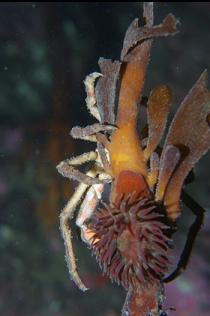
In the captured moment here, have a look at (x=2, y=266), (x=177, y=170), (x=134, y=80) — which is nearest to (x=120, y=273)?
(x=177, y=170)

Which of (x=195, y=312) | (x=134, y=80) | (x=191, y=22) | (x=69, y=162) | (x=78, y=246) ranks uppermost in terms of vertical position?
(x=191, y=22)

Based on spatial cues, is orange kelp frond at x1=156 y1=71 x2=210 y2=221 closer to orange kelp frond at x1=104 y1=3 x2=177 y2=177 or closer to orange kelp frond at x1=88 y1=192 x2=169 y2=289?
orange kelp frond at x1=104 y1=3 x2=177 y2=177

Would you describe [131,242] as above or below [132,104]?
below

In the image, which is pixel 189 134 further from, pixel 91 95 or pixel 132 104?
pixel 91 95

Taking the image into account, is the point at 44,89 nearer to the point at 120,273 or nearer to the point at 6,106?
the point at 6,106

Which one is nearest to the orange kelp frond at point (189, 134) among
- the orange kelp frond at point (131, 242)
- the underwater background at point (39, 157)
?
the orange kelp frond at point (131, 242)

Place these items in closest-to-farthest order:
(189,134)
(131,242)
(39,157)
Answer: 1. (131,242)
2. (189,134)
3. (39,157)

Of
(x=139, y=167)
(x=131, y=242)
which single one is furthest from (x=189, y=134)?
(x=131, y=242)
